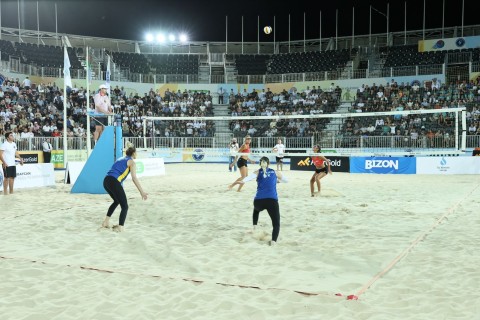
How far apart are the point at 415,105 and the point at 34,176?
2217 centimetres

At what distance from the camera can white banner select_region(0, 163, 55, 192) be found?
14.6 metres

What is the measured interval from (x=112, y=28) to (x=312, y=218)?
123 feet

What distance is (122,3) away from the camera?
134 ft

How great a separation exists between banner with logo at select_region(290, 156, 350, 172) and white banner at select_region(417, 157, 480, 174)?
11.1 feet

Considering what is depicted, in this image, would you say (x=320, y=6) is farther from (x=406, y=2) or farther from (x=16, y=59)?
(x=16, y=59)

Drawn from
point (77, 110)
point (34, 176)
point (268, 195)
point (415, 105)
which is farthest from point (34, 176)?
point (415, 105)

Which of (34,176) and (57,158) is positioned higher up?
(57,158)

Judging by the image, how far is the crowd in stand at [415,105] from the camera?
2408cm

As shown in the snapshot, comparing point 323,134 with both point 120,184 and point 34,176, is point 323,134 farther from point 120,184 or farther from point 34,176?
point 120,184

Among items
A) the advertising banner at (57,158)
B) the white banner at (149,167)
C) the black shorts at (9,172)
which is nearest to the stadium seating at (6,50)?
the advertising banner at (57,158)

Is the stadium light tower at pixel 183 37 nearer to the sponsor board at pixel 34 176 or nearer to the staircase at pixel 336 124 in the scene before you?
the staircase at pixel 336 124

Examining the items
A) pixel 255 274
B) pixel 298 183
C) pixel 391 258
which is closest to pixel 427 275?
pixel 391 258

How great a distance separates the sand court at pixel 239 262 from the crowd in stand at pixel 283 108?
17518 millimetres

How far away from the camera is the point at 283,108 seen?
31875 mm
